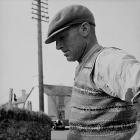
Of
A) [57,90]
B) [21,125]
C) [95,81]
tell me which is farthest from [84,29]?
[57,90]

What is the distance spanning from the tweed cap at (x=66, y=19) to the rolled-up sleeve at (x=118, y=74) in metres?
0.31

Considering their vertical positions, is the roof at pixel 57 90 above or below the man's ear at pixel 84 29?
below

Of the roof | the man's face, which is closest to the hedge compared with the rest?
the man's face

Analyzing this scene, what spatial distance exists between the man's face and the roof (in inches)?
1776

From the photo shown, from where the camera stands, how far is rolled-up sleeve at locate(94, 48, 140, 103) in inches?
63.0

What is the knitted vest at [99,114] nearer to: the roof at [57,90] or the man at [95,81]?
the man at [95,81]

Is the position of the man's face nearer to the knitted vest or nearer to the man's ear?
the man's ear

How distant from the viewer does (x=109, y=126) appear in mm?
1936

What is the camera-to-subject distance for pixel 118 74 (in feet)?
5.58

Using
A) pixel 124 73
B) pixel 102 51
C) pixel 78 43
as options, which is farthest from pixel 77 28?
pixel 124 73

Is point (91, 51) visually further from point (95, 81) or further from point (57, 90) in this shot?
point (57, 90)

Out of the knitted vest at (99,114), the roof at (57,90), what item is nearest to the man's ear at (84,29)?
the knitted vest at (99,114)

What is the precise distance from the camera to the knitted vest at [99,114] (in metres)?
1.93

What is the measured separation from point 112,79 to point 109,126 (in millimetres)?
322
